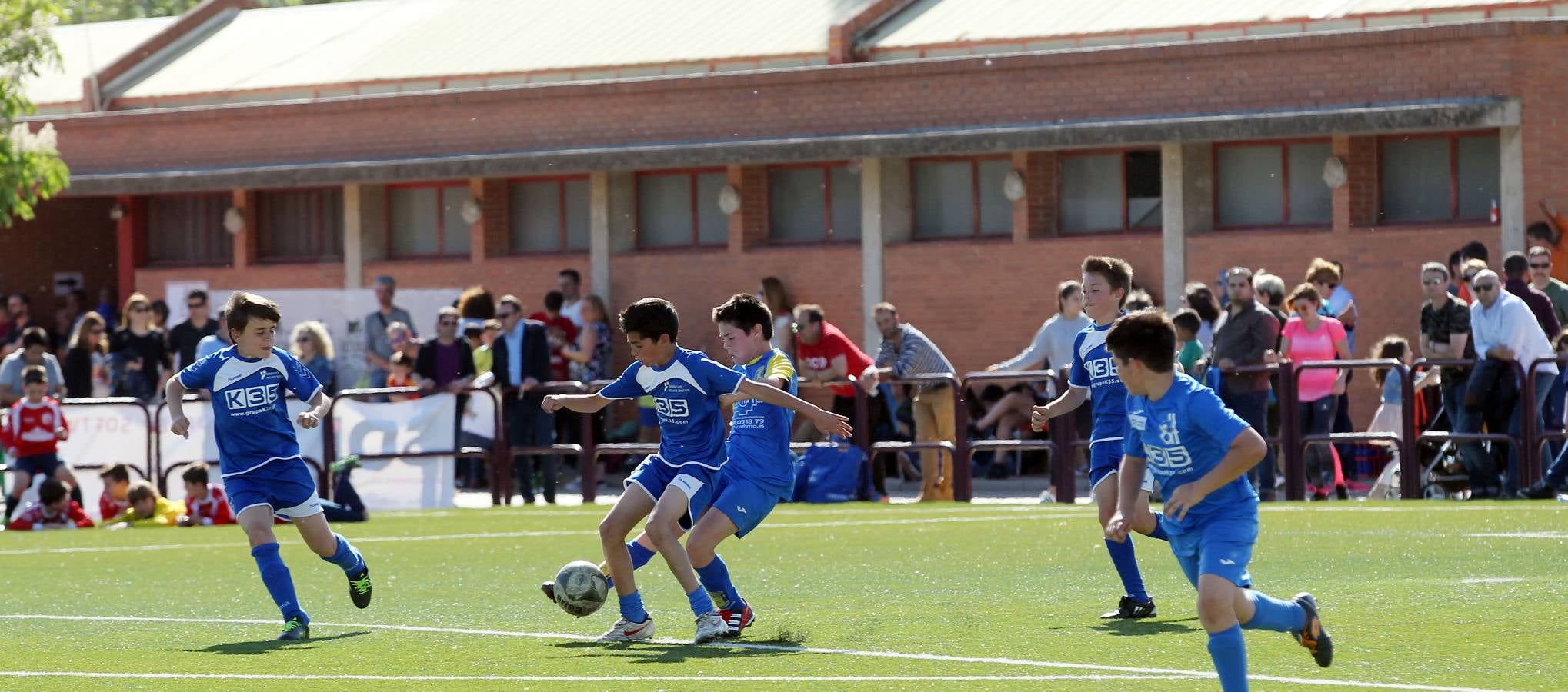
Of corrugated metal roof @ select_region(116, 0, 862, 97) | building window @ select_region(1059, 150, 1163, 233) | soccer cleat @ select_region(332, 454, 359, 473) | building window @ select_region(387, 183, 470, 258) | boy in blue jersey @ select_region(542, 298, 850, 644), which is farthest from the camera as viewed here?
building window @ select_region(387, 183, 470, 258)

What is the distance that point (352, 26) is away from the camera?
33.6 m

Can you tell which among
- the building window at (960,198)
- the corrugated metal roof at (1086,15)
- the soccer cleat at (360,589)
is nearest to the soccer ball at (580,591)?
the soccer cleat at (360,589)

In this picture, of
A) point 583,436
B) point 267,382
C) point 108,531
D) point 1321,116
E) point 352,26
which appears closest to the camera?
point 267,382

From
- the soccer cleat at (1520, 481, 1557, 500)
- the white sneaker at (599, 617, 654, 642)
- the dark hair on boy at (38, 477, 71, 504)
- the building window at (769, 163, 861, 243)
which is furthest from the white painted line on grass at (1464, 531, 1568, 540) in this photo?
the building window at (769, 163, 861, 243)

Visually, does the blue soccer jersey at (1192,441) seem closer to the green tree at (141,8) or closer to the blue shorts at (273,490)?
the blue shorts at (273,490)

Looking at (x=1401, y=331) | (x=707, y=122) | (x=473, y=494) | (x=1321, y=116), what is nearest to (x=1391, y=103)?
(x=1321, y=116)

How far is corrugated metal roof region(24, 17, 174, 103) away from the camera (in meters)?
33.8

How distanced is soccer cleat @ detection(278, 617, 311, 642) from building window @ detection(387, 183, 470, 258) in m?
19.5

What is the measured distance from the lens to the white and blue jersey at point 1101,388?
34.9ft

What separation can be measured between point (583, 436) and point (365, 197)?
10099mm

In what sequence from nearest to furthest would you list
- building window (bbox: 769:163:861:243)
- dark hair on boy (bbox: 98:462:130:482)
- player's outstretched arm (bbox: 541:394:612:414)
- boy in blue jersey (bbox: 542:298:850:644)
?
boy in blue jersey (bbox: 542:298:850:644)
player's outstretched arm (bbox: 541:394:612:414)
dark hair on boy (bbox: 98:462:130:482)
building window (bbox: 769:163:861:243)

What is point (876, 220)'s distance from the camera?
26.8 meters

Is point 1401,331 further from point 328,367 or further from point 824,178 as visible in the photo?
point 328,367

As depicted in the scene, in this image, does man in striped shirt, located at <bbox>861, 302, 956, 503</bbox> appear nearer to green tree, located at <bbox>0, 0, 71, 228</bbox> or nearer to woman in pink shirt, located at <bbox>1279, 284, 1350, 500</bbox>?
woman in pink shirt, located at <bbox>1279, 284, 1350, 500</bbox>
